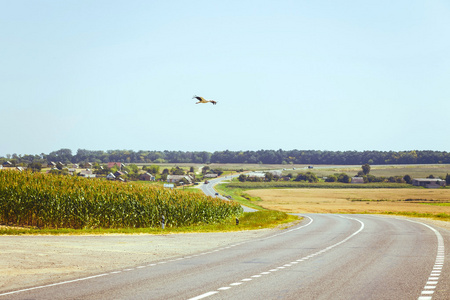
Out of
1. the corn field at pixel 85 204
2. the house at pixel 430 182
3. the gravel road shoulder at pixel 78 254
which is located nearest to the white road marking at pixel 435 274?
the gravel road shoulder at pixel 78 254

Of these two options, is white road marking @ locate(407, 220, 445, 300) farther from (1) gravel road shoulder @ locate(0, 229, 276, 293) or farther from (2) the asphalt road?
(1) gravel road shoulder @ locate(0, 229, 276, 293)

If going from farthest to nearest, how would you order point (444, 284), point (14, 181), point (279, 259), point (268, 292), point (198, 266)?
point (14, 181), point (279, 259), point (198, 266), point (444, 284), point (268, 292)

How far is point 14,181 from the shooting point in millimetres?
39250

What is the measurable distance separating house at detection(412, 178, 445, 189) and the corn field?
471 feet

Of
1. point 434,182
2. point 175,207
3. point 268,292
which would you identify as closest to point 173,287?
point 268,292

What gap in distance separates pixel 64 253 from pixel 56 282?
6.80m

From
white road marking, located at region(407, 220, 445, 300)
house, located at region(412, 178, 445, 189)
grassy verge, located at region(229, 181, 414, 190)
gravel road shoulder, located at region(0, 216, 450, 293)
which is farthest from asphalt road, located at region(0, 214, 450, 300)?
grassy verge, located at region(229, 181, 414, 190)

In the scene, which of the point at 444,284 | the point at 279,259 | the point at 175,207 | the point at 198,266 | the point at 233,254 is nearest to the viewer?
the point at 444,284

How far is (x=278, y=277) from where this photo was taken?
16016mm

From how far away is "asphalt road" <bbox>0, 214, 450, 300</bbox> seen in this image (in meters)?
13.0

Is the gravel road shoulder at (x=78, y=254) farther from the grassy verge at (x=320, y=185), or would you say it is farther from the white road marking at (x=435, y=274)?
→ the grassy verge at (x=320, y=185)

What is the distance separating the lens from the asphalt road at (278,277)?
13.0m

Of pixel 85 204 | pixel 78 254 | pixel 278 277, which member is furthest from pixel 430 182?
pixel 278 277

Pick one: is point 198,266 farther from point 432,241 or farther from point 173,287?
point 432,241
